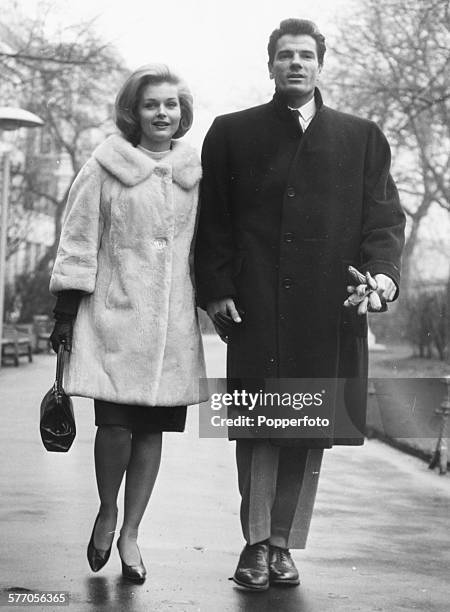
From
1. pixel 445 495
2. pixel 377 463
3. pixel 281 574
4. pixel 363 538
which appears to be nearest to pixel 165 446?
pixel 377 463

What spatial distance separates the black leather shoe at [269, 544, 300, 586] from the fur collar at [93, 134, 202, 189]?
4.62 feet

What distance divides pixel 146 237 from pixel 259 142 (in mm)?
561

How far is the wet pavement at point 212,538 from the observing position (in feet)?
15.1

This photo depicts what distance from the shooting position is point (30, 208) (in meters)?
32.5

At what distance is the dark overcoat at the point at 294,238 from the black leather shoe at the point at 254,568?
0.51m

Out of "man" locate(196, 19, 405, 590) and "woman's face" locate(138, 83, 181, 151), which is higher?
"woman's face" locate(138, 83, 181, 151)

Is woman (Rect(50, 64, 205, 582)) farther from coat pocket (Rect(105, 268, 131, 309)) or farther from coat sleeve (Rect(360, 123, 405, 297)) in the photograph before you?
coat sleeve (Rect(360, 123, 405, 297))

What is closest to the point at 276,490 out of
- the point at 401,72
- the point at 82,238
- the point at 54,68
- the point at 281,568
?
the point at 281,568

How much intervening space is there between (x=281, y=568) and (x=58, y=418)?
39.4 inches

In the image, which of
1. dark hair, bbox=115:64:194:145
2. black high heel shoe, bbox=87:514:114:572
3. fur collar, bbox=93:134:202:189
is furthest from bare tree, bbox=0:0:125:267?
black high heel shoe, bbox=87:514:114:572

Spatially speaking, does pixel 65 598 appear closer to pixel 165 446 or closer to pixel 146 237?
pixel 146 237

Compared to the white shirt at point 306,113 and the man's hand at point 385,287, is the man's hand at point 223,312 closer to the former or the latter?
the man's hand at point 385,287

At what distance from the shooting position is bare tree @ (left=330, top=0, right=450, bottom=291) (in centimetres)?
1861

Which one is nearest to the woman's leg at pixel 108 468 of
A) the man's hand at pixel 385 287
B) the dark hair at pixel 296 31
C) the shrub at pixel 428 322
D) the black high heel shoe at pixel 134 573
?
the black high heel shoe at pixel 134 573
